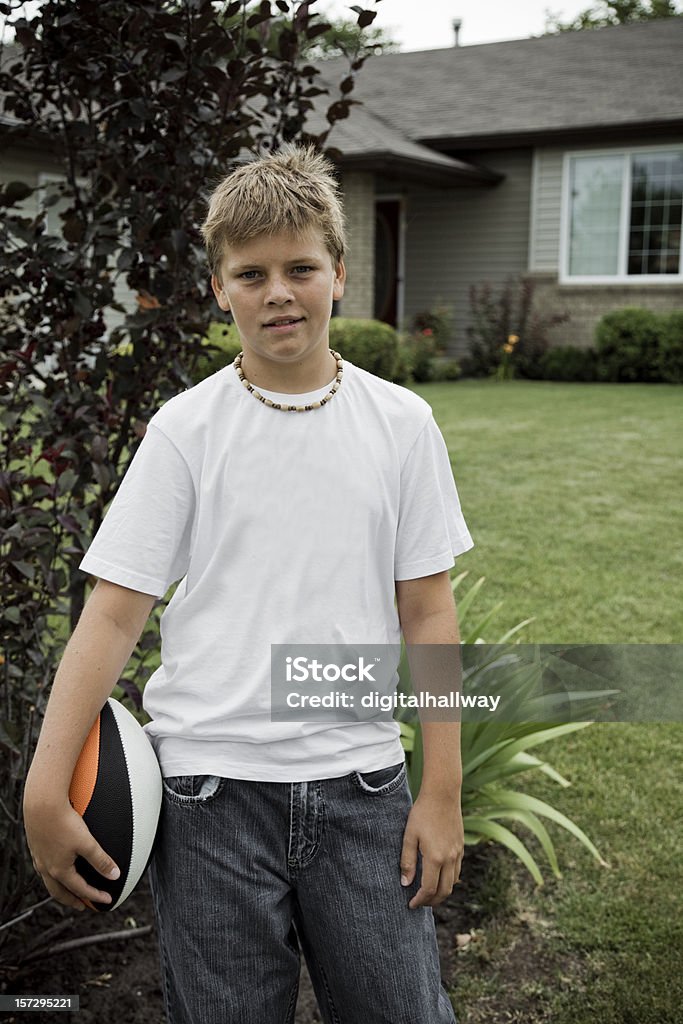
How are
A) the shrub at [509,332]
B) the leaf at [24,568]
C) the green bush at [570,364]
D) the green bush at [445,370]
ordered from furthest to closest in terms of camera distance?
1. the shrub at [509,332]
2. the green bush at [570,364]
3. the green bush at [445,370]
4. the leaf at [24,568]

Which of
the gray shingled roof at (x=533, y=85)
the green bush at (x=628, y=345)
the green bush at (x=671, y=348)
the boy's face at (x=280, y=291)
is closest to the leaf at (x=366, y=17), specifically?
the boy's face at (x=280, y=291)

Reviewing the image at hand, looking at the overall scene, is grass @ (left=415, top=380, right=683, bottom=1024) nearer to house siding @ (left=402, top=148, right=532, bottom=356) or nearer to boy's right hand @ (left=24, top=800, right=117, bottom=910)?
boy's right hand @ (left=24, top=800, right=117, bottom=910)

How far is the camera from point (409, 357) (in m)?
15.0

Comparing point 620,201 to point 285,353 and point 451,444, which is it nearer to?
point 451,444

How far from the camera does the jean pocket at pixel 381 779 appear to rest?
5.87ft

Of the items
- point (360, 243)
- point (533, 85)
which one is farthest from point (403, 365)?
point (533, 85)

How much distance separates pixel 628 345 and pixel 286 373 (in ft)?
49.3

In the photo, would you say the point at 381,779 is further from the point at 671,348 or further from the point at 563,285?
the point at 563,285

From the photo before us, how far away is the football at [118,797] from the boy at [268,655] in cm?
3

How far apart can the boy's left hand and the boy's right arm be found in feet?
1.61

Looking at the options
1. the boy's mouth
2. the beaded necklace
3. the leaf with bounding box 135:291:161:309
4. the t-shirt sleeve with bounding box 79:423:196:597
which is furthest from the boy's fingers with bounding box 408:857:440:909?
the leaf with bounding box 135:291:161:309

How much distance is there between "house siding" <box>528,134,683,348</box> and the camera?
1686cm

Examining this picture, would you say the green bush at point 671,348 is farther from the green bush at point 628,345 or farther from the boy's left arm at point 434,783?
the boy's left arm at point 434,783

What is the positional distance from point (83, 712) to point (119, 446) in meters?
1.33
